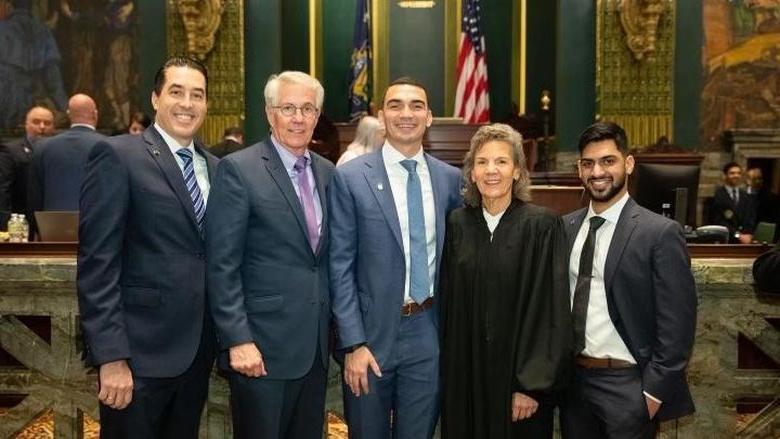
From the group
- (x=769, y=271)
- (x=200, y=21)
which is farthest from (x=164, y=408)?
(x=200, y=21)

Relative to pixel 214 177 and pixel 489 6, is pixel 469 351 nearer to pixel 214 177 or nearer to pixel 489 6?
pixel 214 177

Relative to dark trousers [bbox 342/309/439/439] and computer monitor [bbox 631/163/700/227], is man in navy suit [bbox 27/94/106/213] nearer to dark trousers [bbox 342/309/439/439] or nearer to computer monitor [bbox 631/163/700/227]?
dark trousers [bbox 342/309/439/439]

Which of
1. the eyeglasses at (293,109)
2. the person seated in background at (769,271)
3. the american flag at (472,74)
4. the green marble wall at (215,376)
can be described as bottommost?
the green marble wall at (215,376)

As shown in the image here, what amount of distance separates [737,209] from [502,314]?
7180 mm

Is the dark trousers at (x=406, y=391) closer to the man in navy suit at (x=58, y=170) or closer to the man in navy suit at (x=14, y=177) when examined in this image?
the man in navy suit at (x=58, y=170)

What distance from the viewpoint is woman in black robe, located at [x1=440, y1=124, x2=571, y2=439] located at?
2.77 meters

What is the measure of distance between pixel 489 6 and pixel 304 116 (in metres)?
11.7

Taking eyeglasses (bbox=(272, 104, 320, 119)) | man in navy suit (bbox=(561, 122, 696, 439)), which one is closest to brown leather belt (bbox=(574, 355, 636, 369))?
man in navy suit (bbox=(561, 122, 696, 439))

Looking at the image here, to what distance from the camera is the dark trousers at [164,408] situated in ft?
8.77

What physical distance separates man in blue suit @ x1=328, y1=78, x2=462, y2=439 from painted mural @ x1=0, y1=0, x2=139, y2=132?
922 cm

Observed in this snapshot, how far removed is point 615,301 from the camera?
2.82 meters

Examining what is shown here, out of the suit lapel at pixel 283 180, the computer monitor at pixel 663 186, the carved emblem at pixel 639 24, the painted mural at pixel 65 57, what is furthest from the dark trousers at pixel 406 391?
the painted mural at pixel 65 57

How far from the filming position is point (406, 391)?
2914 millimetres

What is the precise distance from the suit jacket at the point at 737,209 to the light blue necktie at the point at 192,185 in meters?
7.34
